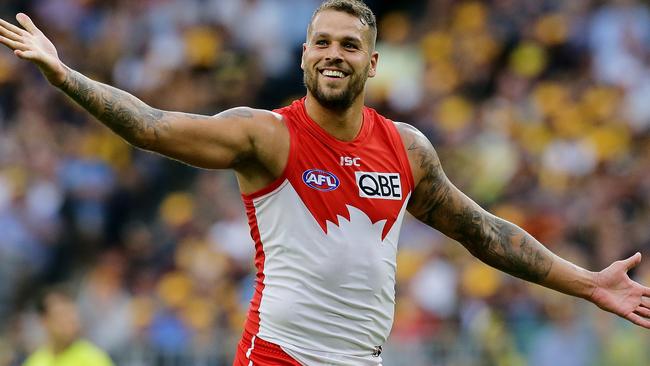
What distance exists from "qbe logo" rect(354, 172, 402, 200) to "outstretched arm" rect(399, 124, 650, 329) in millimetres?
416

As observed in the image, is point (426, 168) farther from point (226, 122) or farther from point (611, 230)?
point (611, 230)

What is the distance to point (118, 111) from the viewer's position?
18.0 feet

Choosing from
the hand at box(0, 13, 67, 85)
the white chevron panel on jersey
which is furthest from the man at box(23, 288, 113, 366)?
the hand at box(0, 13, 67, 85)

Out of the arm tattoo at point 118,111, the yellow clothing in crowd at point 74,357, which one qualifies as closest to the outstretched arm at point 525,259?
the arm tattoo at point 118,111

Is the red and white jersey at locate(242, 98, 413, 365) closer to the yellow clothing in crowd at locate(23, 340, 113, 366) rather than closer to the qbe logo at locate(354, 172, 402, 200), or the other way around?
the qbe logo at locate(354, 172, 402, 200)

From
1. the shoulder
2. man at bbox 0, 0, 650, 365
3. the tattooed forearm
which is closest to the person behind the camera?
man at bbox 0, 0, 650, 365

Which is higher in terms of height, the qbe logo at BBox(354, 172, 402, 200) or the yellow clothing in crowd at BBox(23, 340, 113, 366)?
the qbe logo at BBox(354, 172, 402, 200)

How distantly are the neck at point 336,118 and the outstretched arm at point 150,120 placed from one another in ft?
1.07

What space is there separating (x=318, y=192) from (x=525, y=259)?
55.5 inches

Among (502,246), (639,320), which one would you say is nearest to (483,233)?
(502,246)

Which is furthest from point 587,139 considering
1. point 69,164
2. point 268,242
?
point 268,242

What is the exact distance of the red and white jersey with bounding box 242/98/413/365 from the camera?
5.81m

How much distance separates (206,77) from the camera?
1662 cm

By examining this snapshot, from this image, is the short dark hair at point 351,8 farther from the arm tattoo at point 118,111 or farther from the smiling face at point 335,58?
the arm tattoo at point 118,111
